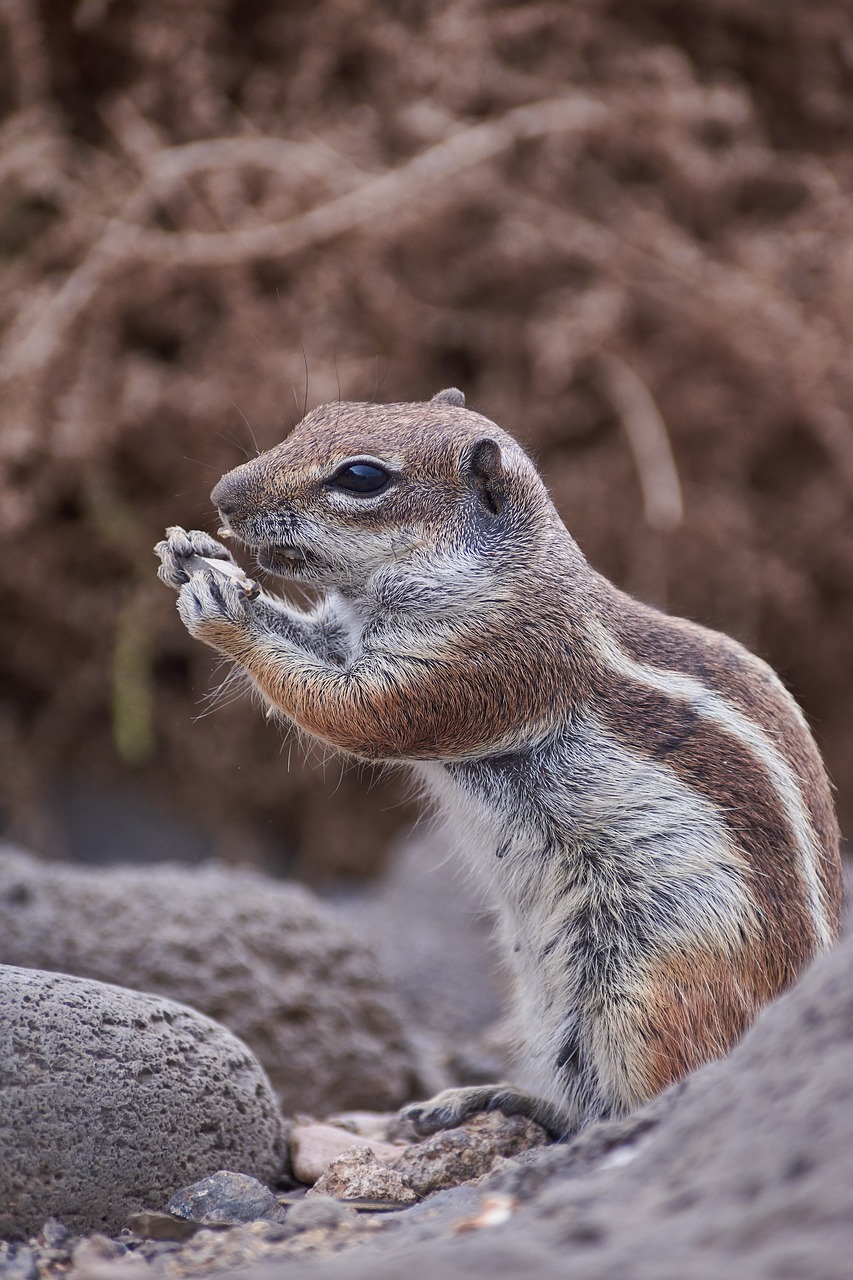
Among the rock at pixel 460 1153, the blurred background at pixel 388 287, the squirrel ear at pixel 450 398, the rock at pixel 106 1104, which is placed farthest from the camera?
the blurred background at pixel 388 287

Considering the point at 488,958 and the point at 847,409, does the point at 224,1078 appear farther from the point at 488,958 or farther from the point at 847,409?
the point at 847,409

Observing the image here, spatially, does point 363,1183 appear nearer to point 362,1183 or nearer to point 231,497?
point 362,1183

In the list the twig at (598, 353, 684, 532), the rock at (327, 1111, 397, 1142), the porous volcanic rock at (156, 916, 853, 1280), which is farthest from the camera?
the twig at (598, 353, 684, 532)

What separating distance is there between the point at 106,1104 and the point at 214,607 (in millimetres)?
1366

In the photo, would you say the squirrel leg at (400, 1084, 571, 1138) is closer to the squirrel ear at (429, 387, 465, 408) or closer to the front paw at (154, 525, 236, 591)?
the front paw at (154, 525, 236, 591)

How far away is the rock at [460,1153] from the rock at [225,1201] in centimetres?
39

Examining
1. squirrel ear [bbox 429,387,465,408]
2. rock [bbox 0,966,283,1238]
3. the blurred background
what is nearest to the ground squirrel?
squirrel ear [bbox 429,387,465,408]

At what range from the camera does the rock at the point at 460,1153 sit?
10.1ft

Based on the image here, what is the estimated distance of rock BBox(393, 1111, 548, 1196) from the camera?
3092 mm

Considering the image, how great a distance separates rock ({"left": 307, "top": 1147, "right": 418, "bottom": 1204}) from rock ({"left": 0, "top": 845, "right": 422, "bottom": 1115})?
1321 millimetres

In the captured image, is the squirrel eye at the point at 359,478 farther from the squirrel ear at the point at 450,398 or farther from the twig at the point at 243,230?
the twig at the point at 243,230

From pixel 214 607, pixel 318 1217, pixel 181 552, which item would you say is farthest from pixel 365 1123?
pixel 181 552

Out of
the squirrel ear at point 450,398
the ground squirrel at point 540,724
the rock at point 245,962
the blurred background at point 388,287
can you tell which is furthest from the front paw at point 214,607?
→ the blurred background at point 388,287

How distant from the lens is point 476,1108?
3.65 m
